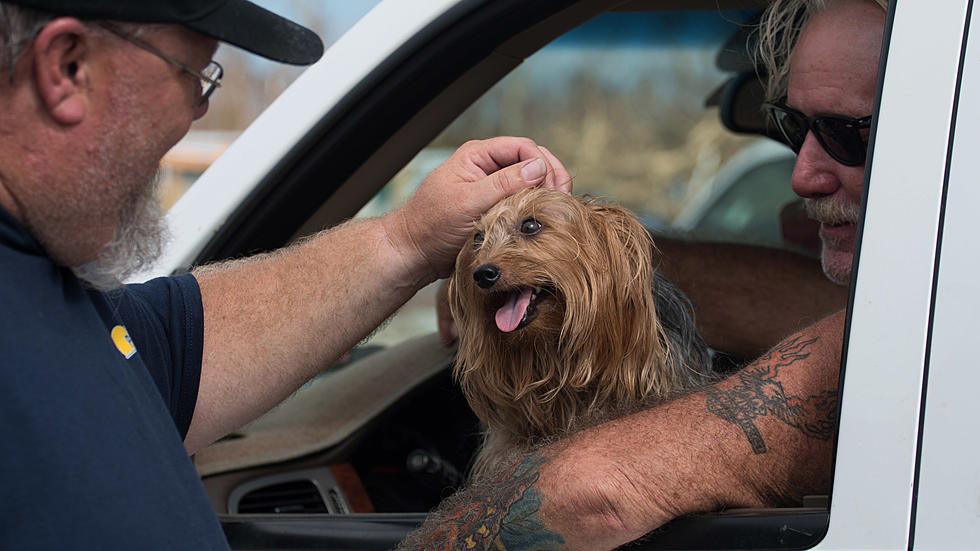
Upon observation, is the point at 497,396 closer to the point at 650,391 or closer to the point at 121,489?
the point at 650,391

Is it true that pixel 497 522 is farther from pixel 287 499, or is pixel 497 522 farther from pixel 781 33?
pixel 781 33

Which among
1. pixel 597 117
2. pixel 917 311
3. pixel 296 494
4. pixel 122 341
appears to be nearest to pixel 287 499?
pixel 296 494

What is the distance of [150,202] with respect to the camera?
1.52m

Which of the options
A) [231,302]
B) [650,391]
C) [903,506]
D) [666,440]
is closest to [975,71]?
[903,506]

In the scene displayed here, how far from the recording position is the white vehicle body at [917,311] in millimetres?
1302

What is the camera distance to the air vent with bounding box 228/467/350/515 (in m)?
2.65

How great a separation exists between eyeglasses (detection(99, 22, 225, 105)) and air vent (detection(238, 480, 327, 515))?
4.88ft

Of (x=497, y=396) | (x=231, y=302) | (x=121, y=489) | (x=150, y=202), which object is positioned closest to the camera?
(x=121, y=489)

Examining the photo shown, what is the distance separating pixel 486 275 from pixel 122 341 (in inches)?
30.6

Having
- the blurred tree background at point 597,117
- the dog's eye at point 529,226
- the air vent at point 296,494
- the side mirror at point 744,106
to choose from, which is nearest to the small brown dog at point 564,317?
the dog's eye at point 529,226

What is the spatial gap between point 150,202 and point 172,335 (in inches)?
17.3

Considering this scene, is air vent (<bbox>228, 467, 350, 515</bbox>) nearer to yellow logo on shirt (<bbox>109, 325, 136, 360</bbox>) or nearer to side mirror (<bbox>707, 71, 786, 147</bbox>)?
yellow logo on shirt (<bbox>109, 325, 136, 360</bbox>)

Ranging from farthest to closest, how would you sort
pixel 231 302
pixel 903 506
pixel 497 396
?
pixel 497 396 < pixel 231 302 < pixel 903 506

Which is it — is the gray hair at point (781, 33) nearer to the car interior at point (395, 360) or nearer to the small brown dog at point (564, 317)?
the car interior at point (395, 360)
